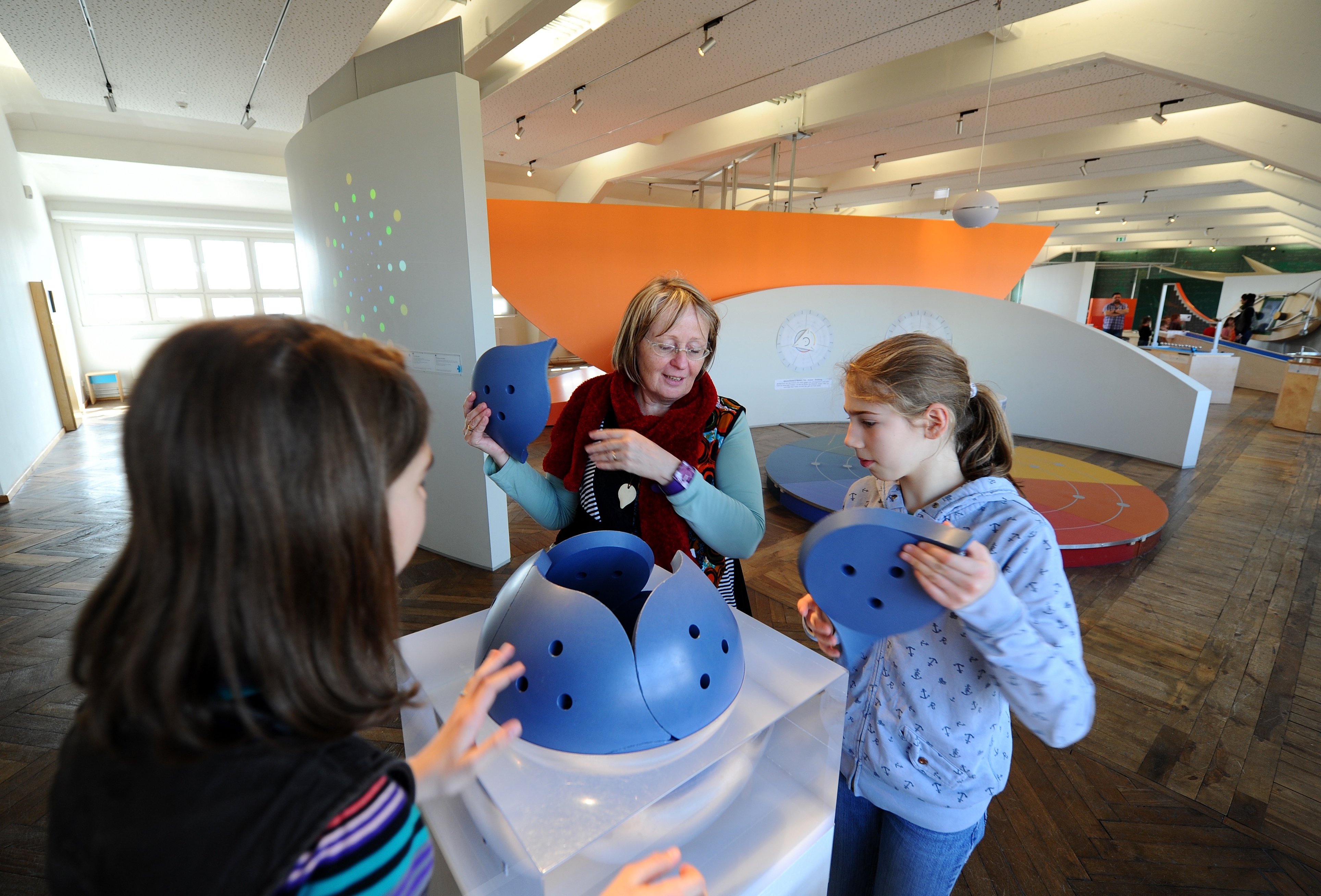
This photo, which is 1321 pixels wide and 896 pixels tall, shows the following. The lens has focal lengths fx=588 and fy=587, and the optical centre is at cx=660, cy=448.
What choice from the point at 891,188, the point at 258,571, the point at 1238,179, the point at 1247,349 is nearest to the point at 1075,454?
the point at 1238,179

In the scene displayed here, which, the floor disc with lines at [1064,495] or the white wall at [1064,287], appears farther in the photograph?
the white wall at [1064,287]

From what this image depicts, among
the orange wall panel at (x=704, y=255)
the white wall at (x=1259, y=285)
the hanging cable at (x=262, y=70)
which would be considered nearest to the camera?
the hanging cable at (x=262, y=70)

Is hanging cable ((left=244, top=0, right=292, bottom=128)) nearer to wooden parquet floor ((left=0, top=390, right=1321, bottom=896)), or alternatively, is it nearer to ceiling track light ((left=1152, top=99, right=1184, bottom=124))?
wooden parquet floor ((left=0, top=390, right=1321, bottom=896))

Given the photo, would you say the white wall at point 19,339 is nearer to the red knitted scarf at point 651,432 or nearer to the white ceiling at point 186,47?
the white ceiling at point 186,47

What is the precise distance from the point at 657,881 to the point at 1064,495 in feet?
17.2

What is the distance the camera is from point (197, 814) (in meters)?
0.44

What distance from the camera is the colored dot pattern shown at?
144 inches

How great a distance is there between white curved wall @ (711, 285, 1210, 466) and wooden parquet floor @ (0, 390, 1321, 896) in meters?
1.64

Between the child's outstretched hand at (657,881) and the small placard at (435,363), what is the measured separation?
10.7 ft

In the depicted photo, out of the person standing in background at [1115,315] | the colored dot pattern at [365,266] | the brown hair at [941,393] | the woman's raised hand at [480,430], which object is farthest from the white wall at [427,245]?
the person standing in background at [1115,315]

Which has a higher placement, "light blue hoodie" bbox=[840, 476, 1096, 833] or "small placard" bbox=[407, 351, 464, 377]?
"small placard" bbox=[407, 351, 464, 377]

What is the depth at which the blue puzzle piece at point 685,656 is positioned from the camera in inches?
30.0

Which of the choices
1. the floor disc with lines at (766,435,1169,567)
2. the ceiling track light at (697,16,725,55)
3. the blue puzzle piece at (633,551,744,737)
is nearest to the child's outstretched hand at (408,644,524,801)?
the blue puzzle piece at (633,551,744,737)

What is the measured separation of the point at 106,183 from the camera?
9070 millimetres
